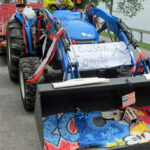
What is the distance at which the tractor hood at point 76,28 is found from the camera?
4938 millimetres

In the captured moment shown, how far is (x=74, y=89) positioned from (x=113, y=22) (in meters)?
2.41

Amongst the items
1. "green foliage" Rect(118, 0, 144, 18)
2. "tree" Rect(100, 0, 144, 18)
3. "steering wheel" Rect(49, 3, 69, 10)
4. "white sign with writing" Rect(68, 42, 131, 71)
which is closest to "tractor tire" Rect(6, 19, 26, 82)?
"steering wheel" Rect(49, 3, 69, 10)

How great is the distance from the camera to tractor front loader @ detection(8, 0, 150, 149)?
3.33m

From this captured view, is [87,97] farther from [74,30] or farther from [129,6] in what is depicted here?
[129,6]

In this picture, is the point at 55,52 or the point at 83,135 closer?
the point at 83,135

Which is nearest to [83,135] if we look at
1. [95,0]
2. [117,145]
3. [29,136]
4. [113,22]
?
[117,145]

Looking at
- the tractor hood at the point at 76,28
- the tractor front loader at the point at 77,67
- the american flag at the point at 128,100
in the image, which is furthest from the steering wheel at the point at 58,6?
the american flag at the point at 128,100

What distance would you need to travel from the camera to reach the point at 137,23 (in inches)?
1006

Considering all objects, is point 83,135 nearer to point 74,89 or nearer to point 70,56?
point 74,89

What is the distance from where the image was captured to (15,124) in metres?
4.53

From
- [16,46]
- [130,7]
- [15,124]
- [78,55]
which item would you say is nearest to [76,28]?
[78,55]

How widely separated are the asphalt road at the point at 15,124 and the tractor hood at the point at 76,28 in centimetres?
155

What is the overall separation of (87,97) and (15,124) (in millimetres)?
1404

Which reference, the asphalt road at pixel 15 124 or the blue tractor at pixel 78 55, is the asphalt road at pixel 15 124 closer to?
the asphalt road at pixel 15 124
